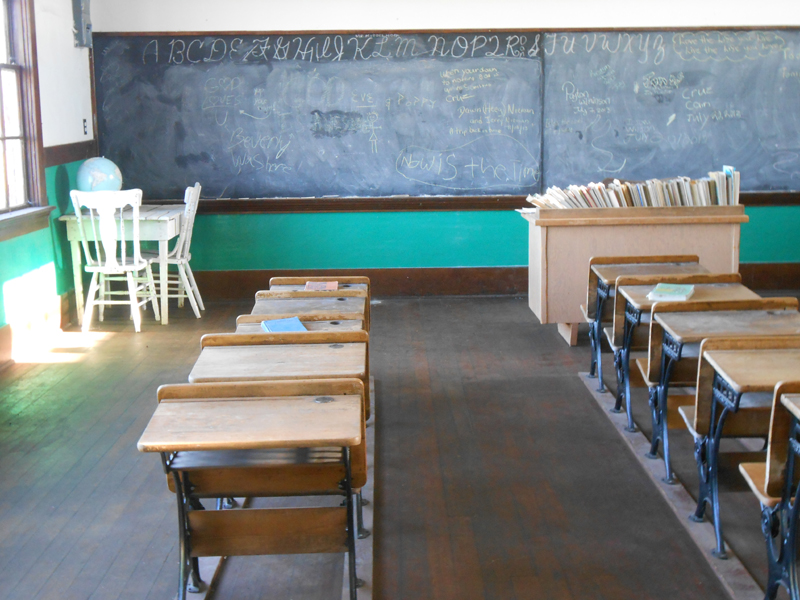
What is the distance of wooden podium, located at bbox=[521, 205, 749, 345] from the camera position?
16.8ft

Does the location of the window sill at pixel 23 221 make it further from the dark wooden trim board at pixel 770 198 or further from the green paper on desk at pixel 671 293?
the dark wooden trim board at pixel 770 198

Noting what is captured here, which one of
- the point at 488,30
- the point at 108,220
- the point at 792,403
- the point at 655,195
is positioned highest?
the point at 488,30

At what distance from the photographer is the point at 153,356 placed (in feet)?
17.1

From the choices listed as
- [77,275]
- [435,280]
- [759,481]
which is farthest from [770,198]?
[77,275]

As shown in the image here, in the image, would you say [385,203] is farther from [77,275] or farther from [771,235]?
[771,235]

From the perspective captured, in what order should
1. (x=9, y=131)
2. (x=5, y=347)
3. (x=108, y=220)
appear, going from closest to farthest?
(x=5, y=347)
(x=9, y=131)
(x=108, y=220)

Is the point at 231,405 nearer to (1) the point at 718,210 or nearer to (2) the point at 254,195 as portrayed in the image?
(1) the point at 718,210

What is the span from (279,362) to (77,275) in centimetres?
387

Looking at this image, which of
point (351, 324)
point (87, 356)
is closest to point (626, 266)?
point (351, 324)

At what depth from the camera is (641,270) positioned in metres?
4.16

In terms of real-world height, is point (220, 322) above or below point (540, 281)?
below

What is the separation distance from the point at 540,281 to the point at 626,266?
3.22ft

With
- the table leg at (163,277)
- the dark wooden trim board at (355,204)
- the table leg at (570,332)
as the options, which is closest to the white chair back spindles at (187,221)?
the table leg at (163,277)

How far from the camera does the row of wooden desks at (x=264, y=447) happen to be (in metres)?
2.11
